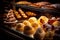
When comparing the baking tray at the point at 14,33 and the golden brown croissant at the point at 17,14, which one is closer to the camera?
the baking tray at the point at 14,33

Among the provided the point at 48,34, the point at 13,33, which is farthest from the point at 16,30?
the point at 48,34

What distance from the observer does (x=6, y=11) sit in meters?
2.40

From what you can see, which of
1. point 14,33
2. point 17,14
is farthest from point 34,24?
point 17,14

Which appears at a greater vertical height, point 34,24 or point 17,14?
point 17,14

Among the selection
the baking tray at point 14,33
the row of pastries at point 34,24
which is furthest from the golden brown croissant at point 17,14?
the baking tray at point 14,33

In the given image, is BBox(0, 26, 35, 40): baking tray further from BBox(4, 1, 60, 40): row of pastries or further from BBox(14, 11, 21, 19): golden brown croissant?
BBox(14, 11, 21, 19): golden brown croissant

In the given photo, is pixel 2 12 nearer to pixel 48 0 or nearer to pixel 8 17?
pixel 8 17

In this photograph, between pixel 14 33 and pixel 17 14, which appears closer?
pixel 14 33

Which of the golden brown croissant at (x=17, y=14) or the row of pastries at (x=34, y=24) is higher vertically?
the golden brown croissant at (x=17, y=14)

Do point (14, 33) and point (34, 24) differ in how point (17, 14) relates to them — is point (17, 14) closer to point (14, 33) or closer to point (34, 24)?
point (14, 33)

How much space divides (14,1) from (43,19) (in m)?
0.62

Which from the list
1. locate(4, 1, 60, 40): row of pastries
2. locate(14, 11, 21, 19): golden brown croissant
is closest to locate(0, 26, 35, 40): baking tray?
locate(4, 1, 60, 40): row of pastries

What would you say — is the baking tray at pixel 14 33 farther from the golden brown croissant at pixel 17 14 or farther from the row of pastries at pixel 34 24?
the golden brown croissant at pixel 17 14

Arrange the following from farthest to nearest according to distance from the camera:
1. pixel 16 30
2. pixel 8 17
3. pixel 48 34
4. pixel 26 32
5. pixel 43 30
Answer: pixel 8 17 → pixel 16 30 → pixel 26 32 → pixel 43 30 → pixel 48 34
